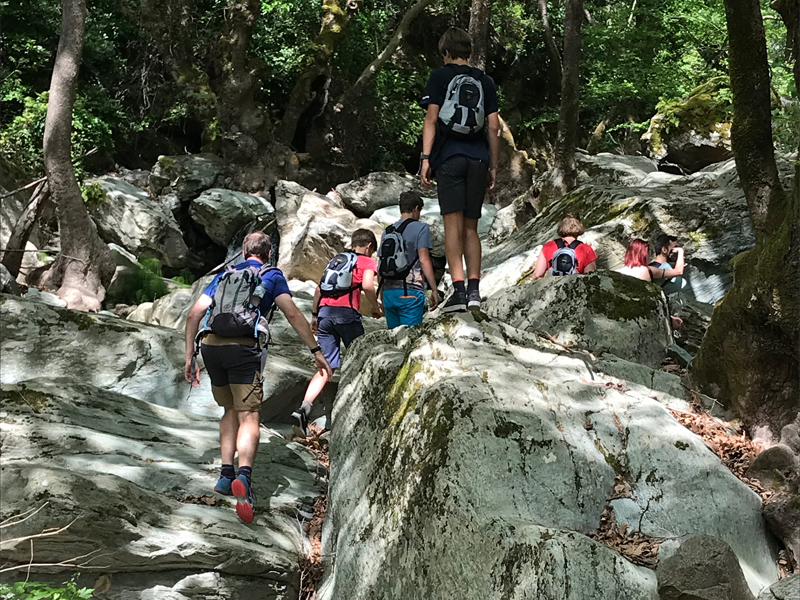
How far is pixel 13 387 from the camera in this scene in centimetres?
524

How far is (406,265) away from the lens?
222 inches

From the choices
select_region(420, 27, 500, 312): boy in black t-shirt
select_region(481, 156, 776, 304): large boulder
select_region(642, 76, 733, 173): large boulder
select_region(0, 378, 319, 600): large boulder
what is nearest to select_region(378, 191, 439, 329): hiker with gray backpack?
select_region(420, 27, 500, 312): boy in black t-shirt

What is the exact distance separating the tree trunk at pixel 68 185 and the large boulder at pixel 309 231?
4.46 metres

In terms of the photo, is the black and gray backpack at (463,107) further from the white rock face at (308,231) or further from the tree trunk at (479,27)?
the tree trunk at (479,27)

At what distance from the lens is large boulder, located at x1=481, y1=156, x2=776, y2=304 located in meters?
8.16

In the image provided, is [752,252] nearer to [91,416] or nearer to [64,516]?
[64,516]

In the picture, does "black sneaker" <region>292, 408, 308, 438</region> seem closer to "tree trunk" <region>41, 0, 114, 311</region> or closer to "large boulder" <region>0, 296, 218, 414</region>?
"large boulder" <region>0, 296, 218, 414</region>

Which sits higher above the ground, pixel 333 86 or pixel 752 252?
pixel 333 86

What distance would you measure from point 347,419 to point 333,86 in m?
19.2

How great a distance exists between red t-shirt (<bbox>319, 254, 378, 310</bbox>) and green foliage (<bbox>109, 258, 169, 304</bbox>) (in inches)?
346

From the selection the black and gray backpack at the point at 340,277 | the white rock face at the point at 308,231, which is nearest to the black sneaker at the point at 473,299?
the black and gray backpack at the point at 340,277

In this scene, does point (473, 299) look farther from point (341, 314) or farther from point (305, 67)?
point (305, 67)

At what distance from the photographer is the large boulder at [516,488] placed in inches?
110

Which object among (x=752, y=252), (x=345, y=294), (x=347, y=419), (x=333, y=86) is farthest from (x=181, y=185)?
(x=752, y=252)
